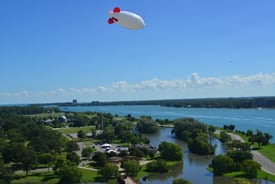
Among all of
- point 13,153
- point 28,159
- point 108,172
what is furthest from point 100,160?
point 13,153

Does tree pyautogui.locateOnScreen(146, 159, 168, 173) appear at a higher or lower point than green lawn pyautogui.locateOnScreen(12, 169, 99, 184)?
higher

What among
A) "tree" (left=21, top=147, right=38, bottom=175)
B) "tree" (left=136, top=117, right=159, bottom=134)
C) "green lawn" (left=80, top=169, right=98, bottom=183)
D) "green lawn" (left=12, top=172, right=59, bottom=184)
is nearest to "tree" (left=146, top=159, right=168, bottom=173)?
"green lawn" (left=80, top=169, right=98, bottom=183)

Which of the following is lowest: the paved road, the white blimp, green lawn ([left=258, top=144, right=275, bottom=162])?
the paved road

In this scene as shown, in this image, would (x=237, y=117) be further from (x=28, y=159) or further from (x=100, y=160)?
(x=28, y=159)

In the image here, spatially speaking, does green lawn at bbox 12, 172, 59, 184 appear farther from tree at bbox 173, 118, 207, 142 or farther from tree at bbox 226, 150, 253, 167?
tree at bbox 173, 118, 207, 142

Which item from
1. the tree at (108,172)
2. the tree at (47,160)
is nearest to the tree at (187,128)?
the tree at (47,160)

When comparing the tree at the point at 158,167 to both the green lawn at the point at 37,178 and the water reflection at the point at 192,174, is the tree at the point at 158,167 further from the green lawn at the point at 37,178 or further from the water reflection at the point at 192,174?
the green lawn at the point at 37,178

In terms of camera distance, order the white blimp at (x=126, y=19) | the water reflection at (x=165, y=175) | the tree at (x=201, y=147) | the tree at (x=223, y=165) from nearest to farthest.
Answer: the white blimp at (x=126, y=19)
the water reflection at (x=165, y=175)
the tree at (x=223, y=165)
the tree at (x=201, y=147)
